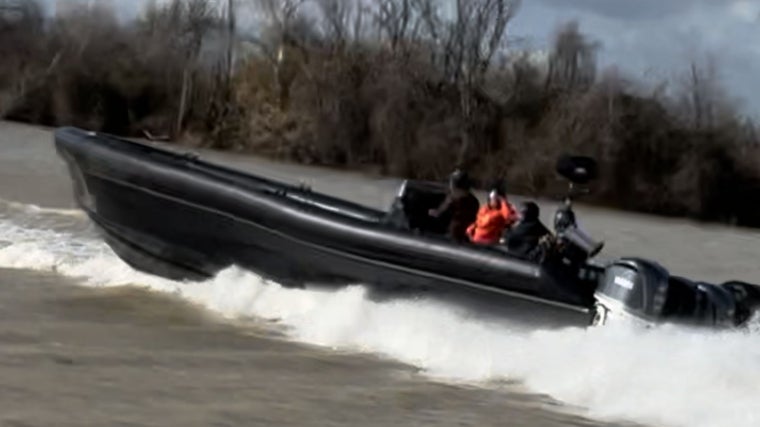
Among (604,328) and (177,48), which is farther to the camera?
(177,48)

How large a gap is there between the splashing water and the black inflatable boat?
12cm

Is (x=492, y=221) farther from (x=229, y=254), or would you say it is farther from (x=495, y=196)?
(x=229, y=254)

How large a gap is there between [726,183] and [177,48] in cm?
1421

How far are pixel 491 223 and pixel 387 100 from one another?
23.4 m

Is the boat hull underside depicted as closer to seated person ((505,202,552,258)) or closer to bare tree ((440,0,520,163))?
seated person ((505,202,552,258))

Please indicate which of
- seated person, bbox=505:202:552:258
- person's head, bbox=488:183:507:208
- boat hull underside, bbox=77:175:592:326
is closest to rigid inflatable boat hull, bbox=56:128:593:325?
boat hull underside, bbox=77:175:592:326

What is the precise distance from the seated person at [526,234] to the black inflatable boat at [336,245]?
132mm

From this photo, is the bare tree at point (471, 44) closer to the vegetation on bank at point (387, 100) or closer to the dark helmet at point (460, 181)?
the vegetation on bank at point (387, 100)

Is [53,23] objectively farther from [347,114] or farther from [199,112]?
[347,114]

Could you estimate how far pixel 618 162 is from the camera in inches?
1110

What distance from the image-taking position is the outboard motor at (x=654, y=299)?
6547 millimetres

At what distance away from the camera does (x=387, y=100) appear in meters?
31.0

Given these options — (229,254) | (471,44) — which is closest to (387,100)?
(471,44)

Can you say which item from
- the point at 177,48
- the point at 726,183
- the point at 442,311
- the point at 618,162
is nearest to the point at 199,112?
the point at 177,48
